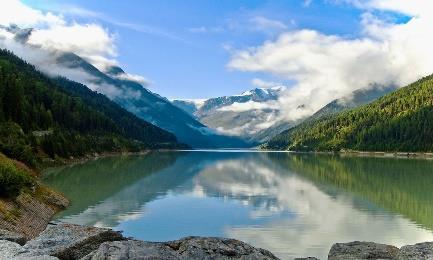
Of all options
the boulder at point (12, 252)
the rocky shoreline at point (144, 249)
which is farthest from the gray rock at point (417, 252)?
the boulder at point (12, 252)

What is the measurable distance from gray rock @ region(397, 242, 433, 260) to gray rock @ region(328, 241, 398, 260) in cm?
106

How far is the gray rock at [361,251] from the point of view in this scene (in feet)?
89.2

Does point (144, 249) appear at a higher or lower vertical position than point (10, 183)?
higher

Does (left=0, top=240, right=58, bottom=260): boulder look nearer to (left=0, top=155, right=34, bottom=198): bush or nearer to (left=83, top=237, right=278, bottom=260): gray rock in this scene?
(left=83, top=237, right=278, bottom=260): gray rock

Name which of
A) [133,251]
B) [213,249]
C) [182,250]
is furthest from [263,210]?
[133,251]

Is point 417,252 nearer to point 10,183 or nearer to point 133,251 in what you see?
point 133,251

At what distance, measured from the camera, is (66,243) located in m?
25.3

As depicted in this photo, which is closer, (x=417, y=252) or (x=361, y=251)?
(x=417, y=252)

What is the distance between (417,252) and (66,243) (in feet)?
58.3

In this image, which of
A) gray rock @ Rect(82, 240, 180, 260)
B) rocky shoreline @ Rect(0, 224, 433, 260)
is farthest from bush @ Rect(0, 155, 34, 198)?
gray rock @ Rect(82, 240, 180, 260)

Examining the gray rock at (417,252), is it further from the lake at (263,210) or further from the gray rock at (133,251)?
the lake at (263,210)

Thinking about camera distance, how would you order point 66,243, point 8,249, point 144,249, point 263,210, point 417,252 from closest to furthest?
point 144,249 → point 8,249 → point 417,252 → point 66,243 → point 263,210

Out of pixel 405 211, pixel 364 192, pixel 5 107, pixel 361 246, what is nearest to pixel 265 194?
pixel 364 192

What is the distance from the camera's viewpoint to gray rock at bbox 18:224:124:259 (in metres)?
23.4
